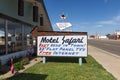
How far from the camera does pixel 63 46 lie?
42.0 feet

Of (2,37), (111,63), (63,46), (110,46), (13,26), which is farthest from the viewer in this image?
(110,46)

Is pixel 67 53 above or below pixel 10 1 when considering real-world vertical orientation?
below

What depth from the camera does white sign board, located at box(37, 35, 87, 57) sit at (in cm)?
1259

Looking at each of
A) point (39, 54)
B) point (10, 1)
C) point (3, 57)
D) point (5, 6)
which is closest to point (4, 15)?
point (5, 6)

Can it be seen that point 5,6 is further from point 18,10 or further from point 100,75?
point 100,75

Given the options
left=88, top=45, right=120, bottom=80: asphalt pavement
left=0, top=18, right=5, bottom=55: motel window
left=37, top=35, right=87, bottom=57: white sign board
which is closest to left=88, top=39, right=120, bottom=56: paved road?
left=88, top=45, right=120, bottom=80: asphalt pavement

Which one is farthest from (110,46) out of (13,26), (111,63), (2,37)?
(2,37)

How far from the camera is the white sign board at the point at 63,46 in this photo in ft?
41.3

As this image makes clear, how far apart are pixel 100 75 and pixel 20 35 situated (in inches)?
316

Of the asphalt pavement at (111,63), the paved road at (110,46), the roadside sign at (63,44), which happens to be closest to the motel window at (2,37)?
the roadside sign at (63,44)

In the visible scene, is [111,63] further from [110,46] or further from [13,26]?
[110,46]

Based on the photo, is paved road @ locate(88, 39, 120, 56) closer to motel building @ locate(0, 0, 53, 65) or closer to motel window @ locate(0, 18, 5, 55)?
motel building @ locate(0, 0, 53, 65)

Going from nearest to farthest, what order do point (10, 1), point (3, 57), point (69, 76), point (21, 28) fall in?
point (69, 76) → point (3, 57) → point (10, 1) → point (21, 28)

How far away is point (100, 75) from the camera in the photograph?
923 centimetres
